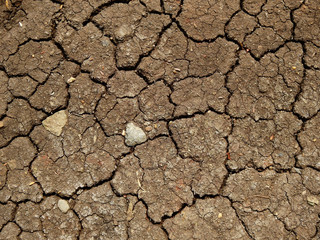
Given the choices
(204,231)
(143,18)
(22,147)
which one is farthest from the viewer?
(143,18)

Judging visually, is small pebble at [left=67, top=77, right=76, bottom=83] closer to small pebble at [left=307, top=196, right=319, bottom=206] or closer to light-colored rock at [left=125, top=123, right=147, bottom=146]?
light-colored rock at [left=125, top=123, right=147, bottom=146]

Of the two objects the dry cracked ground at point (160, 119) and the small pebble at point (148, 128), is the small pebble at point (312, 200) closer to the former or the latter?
the dry cracked ground at point (160, 119)

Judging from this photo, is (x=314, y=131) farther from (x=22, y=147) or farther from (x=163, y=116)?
(x=22, y=147)

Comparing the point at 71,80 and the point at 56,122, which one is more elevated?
the point at 71,80

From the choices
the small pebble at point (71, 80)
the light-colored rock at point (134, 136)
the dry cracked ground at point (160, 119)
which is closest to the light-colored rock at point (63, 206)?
the dry cracked ground at point (160, 119)

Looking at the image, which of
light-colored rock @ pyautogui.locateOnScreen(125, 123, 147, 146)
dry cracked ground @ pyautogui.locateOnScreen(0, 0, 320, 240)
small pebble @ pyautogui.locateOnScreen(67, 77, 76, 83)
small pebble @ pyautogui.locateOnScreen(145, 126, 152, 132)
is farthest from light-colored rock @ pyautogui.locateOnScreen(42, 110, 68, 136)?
small pebble @ pyautogui.locateOnScreen(145, 126, 152, 132)

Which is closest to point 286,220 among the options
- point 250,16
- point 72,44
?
point 250,16

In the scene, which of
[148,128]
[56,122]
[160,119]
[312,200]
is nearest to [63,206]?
[56,122]

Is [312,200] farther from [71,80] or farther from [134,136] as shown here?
[71,80]
